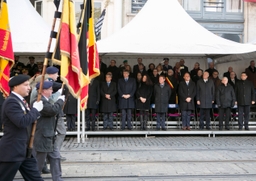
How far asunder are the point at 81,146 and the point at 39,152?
5.19 m

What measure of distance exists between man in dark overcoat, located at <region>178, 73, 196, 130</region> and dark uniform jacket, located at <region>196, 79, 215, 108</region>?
0.19 m

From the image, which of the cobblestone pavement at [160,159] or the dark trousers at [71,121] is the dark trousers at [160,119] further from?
the dark trousers at [71,121]

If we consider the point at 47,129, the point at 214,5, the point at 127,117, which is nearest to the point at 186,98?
the point at 127,117

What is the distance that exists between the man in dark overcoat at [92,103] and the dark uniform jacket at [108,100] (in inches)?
6.9

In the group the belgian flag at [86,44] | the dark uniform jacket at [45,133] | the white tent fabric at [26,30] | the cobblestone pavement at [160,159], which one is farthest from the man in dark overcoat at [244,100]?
the dark uniform jacket at [45,133]

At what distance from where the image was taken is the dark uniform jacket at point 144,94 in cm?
1434

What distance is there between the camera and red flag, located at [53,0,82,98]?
23.2 feet

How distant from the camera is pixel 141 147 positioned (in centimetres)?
1159

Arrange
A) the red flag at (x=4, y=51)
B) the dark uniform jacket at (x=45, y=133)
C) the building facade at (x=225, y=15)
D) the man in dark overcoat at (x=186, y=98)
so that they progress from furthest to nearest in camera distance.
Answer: the building facade at (x=225, y=15) → the man in dark overcoat at (x=186, y=98) → the red flag at (x=4, y=51) → the dark uniform jacket at (x=45, y=133)

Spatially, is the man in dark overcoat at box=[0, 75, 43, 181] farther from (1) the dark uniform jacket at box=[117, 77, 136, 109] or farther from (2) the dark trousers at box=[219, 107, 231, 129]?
(2) the dark trousers at box=[219, 107, 231, 129]

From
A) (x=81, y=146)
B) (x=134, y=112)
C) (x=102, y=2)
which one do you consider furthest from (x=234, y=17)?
(x=81, y=146)

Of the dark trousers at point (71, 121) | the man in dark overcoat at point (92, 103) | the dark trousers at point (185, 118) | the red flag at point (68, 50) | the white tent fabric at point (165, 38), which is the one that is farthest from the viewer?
the dark trousers at point (185, 118)

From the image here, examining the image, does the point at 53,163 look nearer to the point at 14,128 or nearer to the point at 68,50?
the point at 14,128

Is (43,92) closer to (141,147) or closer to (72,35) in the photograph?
(72,35)
